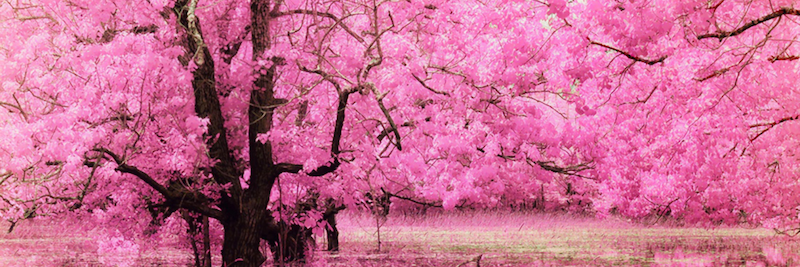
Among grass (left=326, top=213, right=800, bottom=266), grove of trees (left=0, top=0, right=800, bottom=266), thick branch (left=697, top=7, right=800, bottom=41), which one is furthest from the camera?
grass (left=326, top=213, right=800, bottom=266)

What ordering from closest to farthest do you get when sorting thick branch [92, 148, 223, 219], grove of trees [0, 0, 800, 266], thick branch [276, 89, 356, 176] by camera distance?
grove of trees [0, 0, 800, 266] < thick branch [92, 148, 223, 219] < thick branch [276, 89, 356, 176]

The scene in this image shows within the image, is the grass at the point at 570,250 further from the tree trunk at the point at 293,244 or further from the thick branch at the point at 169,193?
the thick branch at the point at 169,193

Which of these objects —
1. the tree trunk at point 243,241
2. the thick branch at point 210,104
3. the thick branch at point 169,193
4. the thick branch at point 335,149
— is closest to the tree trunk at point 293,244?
the tree trunk at point 243,241

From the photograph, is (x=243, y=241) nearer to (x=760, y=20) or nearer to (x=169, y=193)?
(x=169, y=193)

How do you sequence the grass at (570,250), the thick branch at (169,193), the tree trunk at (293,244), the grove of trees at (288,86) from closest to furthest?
the grove of trees at (288,86) < the thick branch at (169,193) < the tree trunk at (293,244) < the grass at (570,250)

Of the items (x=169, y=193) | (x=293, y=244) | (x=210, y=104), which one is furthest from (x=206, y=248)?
(x=293, y=244)

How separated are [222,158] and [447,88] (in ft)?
16.8

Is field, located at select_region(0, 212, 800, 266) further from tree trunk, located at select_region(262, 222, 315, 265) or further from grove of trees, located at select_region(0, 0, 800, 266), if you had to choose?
grove of trees, located at select_region(0, 0, 800, 266)

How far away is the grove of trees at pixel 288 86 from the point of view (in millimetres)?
12727

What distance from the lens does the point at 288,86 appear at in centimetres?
1644

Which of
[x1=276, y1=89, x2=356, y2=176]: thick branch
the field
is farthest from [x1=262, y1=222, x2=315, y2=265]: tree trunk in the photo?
[x1=276, y1=89, x2=356, y2=176]: thick branch

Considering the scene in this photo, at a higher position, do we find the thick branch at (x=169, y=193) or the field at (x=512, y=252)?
the thick branch at (x=169, y=193)

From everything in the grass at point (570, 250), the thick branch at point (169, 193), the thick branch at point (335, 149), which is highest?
the thick branch at point (335, 149)

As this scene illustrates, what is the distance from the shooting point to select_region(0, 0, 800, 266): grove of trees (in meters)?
12.7
